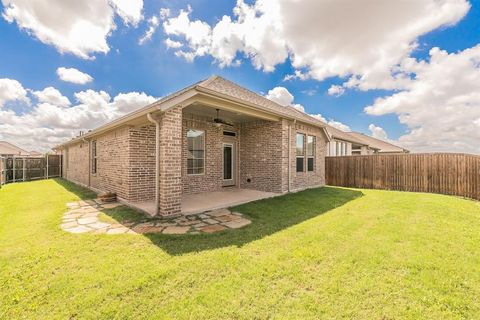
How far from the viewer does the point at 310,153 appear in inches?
414

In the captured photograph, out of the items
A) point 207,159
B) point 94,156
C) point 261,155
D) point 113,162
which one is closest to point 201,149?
point 207,159

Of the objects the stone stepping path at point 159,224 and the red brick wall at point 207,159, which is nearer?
the stone stepping path at point 159,224

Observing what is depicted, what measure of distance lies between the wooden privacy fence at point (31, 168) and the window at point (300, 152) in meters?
19.0

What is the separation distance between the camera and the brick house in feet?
17.4

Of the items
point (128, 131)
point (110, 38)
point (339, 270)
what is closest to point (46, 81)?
point (110, 38)

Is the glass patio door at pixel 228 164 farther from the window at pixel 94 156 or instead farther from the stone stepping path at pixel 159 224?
the window at pixel 94 156

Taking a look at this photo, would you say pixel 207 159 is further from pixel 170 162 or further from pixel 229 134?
pixel 170 162

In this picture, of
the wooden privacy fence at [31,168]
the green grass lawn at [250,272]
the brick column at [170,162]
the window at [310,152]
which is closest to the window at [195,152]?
the brick column at [170,162]

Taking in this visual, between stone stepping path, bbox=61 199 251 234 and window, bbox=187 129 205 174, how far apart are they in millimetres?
2949

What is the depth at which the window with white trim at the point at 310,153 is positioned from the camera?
34.0 ft

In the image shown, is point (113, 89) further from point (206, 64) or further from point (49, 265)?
point (49, 265)

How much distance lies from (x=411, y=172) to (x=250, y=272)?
1172cm

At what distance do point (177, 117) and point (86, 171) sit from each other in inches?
335

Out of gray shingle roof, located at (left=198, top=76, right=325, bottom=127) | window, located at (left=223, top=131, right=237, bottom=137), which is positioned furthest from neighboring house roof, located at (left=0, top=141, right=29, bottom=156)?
gray shingle roof, located at (left=198, top=76, right=325, bottom=127)
